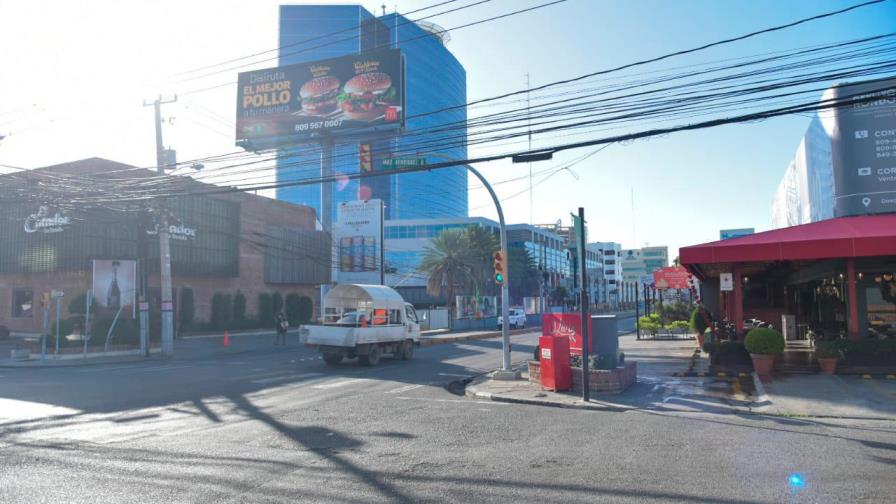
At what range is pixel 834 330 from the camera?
21.8 metres

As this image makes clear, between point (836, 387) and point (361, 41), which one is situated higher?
point (361, 41)

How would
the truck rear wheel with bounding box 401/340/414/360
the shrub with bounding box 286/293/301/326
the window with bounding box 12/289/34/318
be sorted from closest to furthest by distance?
the truck rear wheel with bounding box 401/340/414/360 → the window with bounding box 12/289/34/318 → the shrub with bounding box 286/293/301/326

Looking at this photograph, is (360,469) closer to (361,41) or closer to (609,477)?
(609,477)

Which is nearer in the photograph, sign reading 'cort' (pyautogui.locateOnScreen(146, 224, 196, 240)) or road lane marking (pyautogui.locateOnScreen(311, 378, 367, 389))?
road lane marking (pyautogui.locateOnScreen(311, 378, 367, 389))

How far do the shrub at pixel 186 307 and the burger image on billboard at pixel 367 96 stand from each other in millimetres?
16216

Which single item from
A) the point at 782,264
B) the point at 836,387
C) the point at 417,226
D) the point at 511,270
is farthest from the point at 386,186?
the point at 836,387

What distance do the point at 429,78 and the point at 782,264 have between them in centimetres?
11607

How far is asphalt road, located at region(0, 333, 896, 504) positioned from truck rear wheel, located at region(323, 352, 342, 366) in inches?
258

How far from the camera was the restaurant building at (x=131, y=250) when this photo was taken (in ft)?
117

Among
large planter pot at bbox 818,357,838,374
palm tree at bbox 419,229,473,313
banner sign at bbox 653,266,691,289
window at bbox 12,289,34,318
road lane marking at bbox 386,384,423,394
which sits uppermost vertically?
palm tree at bbox 419,229,473,313

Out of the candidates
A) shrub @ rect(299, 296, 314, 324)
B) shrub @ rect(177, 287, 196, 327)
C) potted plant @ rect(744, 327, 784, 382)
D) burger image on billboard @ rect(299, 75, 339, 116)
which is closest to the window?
shrub @ rect(177, 287, 196, 327)

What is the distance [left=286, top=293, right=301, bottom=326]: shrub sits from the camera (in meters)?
53.2

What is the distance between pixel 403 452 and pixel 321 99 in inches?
1508

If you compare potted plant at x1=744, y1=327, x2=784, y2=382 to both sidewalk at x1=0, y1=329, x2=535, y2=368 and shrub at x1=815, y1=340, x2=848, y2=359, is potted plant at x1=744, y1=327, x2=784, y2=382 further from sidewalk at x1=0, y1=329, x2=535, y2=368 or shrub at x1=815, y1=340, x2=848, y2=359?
sidewalk at x1=0, y1=329, x2=535, y2=368
